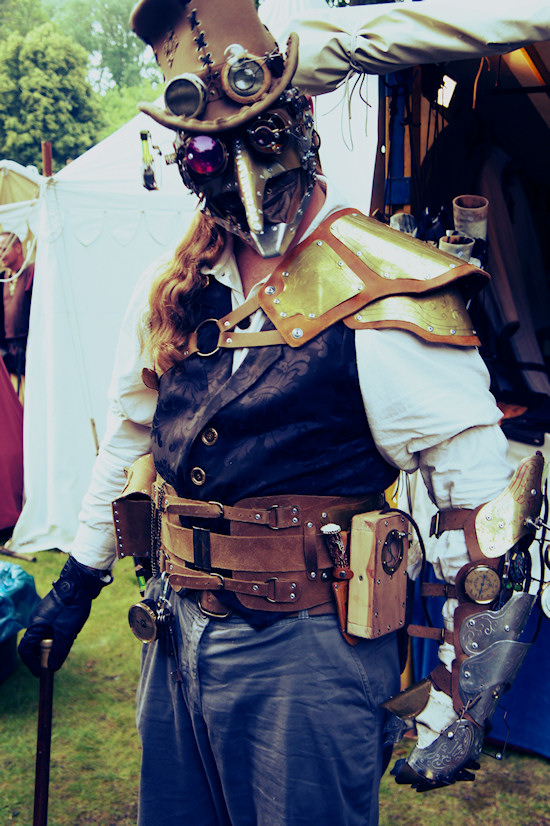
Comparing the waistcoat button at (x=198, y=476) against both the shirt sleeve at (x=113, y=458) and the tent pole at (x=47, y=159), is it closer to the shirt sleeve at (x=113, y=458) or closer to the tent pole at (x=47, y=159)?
the shirt sleeve at (x=113, y=458)

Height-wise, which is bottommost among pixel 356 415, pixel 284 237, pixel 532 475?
pixel 532 475

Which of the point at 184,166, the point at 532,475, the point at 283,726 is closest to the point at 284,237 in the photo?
the point at 184,166

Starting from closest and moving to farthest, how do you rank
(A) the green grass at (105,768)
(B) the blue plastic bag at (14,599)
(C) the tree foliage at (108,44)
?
1. (A) the green grass at (105,768)
2. (B) the blue plastic bag at (14,599)
3. (C) the tree foliage at (108,44)

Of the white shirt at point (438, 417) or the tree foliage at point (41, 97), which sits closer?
the white shirt at point (438, 417)

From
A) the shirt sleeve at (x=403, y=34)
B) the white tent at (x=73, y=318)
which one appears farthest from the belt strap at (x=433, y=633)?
the white tent at (x=73, y=318)

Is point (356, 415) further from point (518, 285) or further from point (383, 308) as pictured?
point (518, 285)

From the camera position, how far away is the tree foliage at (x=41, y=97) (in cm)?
1995

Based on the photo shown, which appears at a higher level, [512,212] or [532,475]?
[512,212]

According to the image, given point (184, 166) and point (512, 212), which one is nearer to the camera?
point (184, 166)

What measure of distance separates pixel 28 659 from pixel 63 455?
11.2 feet

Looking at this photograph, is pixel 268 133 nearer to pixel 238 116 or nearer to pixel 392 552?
pixel 238 116

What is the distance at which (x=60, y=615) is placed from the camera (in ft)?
5.58

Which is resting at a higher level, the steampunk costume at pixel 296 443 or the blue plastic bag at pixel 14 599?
the steampunk costume at pixel 296 443

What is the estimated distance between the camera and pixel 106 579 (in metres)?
1.76
